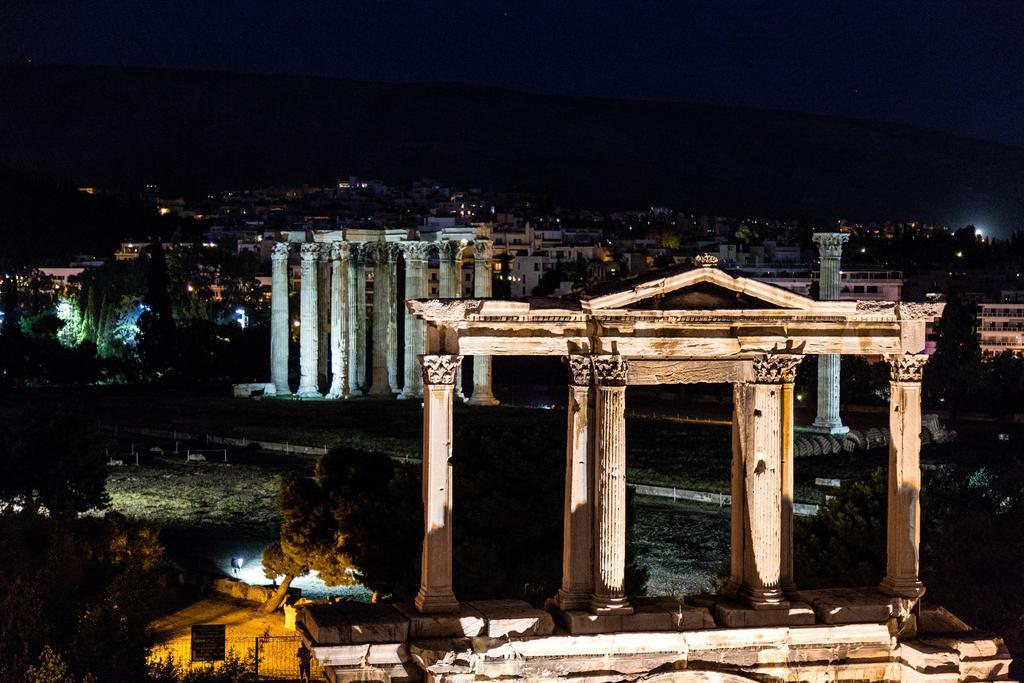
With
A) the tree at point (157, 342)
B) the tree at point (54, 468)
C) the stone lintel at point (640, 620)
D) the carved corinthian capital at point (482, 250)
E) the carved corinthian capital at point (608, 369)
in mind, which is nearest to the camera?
the stone lintel at point (640, 620)

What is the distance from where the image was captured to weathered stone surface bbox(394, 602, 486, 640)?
1734 centimetres

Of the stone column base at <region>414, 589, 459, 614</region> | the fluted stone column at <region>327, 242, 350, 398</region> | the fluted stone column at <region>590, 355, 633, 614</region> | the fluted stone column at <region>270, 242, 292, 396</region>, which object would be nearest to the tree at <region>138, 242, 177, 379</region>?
the fluted stone column at <region>270, 242, 292, 396</region>

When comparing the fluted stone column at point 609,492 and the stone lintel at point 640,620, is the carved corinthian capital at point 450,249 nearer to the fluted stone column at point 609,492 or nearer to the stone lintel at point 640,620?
the fluted stone column at point 609,492

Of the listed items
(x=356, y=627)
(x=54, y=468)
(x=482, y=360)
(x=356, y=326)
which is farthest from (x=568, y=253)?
(x=356, y=627)

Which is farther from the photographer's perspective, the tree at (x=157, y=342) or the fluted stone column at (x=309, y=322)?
the tree at (x=157, y=342)

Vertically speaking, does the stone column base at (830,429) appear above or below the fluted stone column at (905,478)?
below

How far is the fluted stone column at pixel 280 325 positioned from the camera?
199ft

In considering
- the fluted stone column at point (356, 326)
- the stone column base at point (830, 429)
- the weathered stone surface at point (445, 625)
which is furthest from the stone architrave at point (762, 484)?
the fluted stone column at point (356, 326)

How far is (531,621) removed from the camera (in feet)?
57.7

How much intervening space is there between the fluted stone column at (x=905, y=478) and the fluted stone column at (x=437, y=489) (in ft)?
20.5

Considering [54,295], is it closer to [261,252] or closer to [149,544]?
[261,252]

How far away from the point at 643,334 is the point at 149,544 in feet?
47.2

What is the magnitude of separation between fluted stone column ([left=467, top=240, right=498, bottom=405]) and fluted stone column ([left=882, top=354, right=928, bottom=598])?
34.1 meters

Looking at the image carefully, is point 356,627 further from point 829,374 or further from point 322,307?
point 322,307
